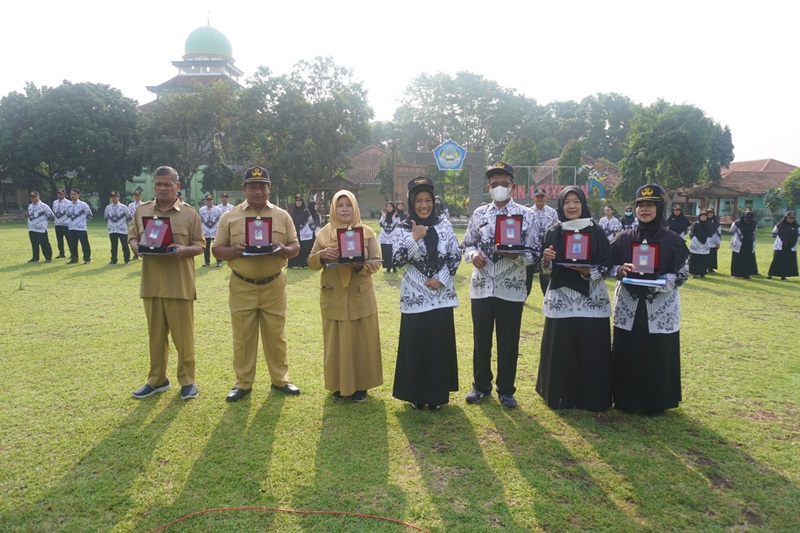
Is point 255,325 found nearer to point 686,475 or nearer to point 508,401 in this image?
point 508,401

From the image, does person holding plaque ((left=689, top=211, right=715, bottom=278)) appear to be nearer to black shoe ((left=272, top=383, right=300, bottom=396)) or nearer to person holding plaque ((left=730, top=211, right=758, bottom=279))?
person holding plaque ((left=730, top=211, right=758, bottom=279))

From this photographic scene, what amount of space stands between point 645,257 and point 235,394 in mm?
3724

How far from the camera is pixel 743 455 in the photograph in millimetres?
3719

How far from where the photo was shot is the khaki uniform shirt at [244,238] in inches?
178

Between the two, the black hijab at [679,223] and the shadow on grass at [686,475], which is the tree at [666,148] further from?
the shadow on grass at [686,475]

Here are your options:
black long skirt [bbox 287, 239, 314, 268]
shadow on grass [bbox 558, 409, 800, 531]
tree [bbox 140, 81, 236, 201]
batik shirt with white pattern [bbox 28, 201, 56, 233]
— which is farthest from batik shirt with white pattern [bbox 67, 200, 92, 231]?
tree [bbox 140, 81, 236, 201]

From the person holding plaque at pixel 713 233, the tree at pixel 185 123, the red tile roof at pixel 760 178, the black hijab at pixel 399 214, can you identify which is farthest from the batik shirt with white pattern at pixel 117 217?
the red tile roof at pixel 760 178

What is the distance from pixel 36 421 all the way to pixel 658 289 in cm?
522

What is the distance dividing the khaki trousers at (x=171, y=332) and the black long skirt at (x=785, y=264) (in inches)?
567

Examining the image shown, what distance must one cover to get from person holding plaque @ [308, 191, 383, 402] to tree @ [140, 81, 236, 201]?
3273 centimetres

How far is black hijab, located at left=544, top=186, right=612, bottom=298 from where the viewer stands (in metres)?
4.22

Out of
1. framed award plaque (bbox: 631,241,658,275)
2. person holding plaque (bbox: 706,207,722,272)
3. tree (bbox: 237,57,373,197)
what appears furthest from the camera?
tree (bbox: 237,57,373,197)

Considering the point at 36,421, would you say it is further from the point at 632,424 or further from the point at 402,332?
the point at 632,424

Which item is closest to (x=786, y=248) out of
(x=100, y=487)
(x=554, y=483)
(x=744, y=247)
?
(x=744, y=247)
